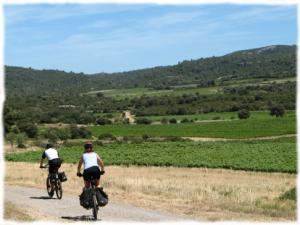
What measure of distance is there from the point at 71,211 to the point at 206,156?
39.2 m

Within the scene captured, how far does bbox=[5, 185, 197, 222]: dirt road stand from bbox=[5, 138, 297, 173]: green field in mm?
27157

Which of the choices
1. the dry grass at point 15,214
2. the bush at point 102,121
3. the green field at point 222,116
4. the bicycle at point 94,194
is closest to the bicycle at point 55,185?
the dry grass at point 15,214

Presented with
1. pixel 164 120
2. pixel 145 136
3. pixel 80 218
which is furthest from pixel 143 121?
pixel 80 218

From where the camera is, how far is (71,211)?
1424 centimetres

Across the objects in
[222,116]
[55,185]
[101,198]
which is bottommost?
[55,185]

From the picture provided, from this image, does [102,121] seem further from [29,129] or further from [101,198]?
[101,198]

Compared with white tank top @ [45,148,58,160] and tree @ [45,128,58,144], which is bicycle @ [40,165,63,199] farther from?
tree @ [45,128,58,144]

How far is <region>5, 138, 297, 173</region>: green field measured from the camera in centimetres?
4528

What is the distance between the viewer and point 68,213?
13883 millimetres

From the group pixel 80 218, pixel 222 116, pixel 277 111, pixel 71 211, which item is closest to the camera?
pixel 80 218

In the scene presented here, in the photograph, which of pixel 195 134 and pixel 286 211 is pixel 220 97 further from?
pixel 286 211

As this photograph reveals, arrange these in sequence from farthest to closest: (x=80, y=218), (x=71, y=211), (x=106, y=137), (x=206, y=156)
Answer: (x=106, y=137)
(x=206, y=156)
(x=71, y=211)
(x=80, y=218)

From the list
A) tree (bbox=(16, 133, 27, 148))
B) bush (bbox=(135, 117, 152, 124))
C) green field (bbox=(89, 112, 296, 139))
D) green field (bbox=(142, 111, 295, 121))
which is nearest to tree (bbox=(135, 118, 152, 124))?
bush (bbox=(135, 117, 152, 124))

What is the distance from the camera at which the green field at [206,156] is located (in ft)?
149
